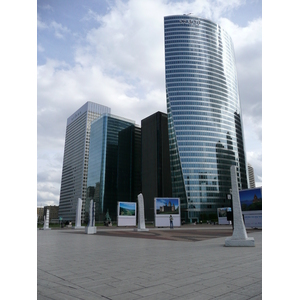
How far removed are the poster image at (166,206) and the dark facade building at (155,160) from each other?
73751 mm

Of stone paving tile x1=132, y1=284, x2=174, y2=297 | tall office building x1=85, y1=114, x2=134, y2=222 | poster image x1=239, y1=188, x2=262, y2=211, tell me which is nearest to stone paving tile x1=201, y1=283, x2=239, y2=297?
stone paving tile x1=132, y1=284, x2=174, y2=297

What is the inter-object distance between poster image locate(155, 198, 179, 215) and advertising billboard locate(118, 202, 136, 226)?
4.39 meters

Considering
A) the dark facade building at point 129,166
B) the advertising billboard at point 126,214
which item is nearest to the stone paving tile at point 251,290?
the advertising billboard at point 126,214

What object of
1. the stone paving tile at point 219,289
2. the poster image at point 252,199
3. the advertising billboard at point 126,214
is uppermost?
the stone paving tile at point 219,289

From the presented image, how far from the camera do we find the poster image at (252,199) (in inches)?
1072

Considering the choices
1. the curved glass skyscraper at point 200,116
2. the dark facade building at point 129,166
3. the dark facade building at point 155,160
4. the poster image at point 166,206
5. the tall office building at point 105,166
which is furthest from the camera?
the dark facade building at point 129,166

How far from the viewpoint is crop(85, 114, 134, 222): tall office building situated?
12181 cm

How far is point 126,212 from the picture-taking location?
3638 centimetres

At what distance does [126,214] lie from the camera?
3638 centimetres

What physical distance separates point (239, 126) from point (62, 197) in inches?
4808

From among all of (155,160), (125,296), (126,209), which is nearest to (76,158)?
(155,160)

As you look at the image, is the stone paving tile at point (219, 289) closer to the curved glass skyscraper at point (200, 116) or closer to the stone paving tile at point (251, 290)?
the stone paving tile at point (251, 290)

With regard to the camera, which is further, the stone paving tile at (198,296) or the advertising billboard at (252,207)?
the advertising billboard at (252,207)
